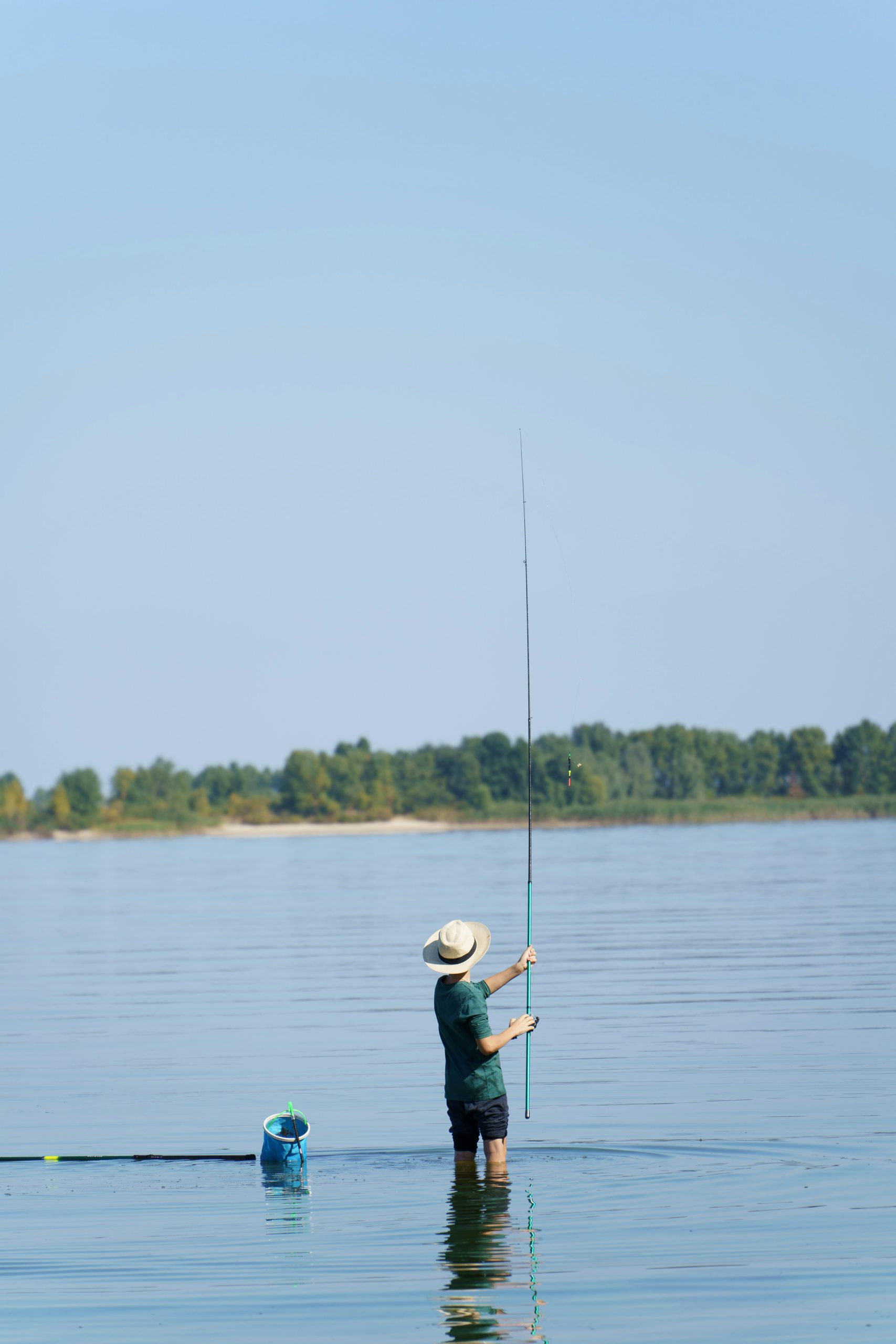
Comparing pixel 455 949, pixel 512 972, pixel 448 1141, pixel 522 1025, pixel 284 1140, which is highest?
pixel 455 949

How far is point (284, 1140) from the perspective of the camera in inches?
391

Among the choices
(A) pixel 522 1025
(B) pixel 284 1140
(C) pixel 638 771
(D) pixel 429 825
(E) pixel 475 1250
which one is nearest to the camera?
(E) pixel 475 1250

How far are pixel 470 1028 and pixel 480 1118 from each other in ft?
2.03

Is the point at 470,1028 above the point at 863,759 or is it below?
below

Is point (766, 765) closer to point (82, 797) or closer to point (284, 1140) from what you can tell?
point (82, 797)

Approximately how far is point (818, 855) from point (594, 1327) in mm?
50973

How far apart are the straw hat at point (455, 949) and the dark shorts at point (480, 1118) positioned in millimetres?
726

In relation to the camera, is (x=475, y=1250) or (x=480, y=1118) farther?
(x=480, y=1118)

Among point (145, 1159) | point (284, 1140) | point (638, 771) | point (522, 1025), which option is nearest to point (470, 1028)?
point (522, 1025)

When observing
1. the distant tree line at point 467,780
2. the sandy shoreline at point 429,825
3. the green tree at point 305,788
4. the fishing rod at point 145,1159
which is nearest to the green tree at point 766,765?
the distant tree line at point 467,780

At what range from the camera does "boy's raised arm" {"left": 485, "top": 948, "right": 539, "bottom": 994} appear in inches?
331

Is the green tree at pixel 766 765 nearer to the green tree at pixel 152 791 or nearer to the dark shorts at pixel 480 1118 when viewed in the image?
the green tree at pixel 152 791

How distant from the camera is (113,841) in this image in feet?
406

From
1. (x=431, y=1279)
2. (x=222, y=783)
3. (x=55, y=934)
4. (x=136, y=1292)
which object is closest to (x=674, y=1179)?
(x=431, y=1279)
